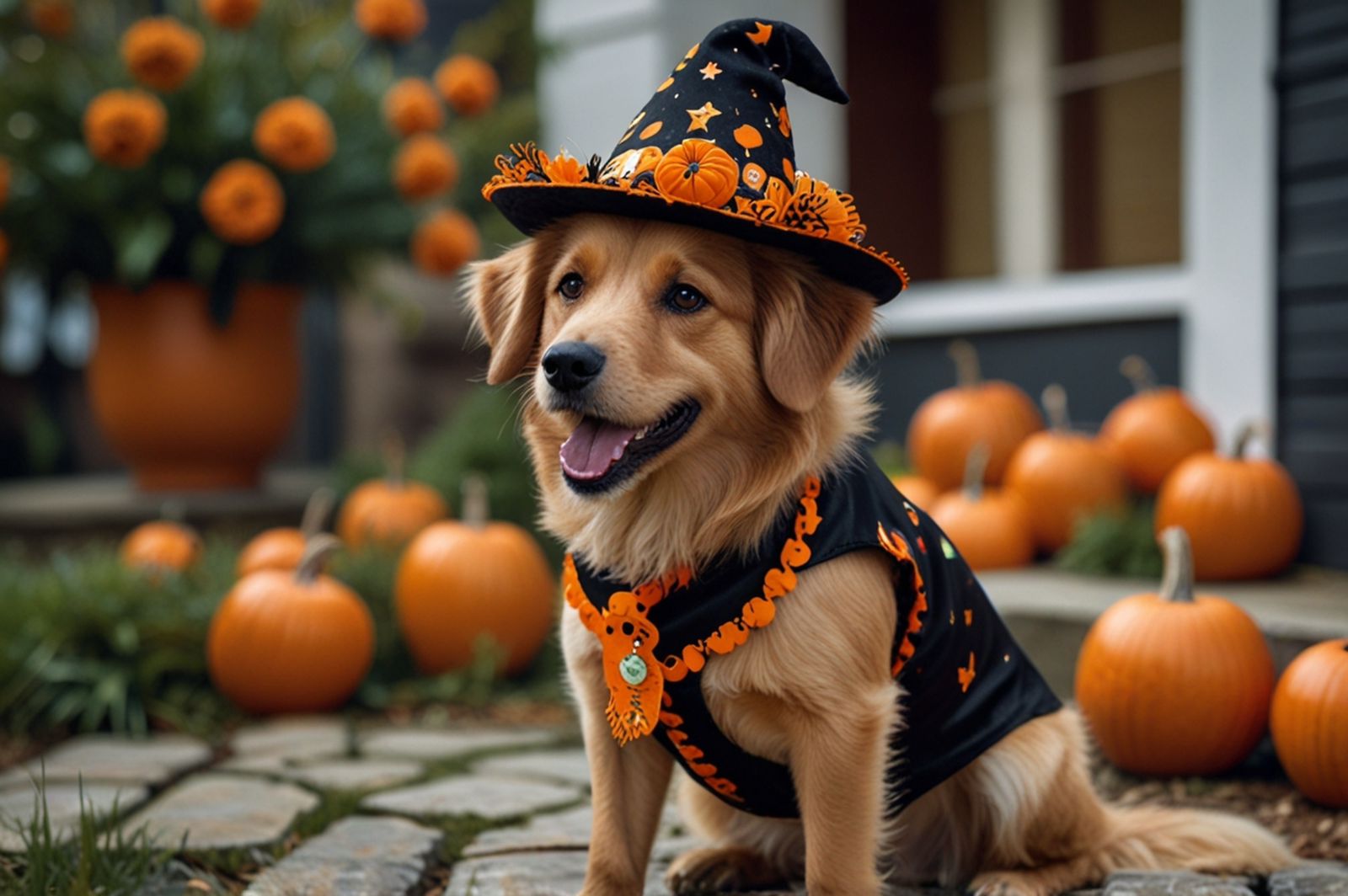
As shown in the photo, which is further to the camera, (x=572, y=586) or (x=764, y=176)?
(x=572, y=586)

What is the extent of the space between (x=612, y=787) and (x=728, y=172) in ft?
3.44

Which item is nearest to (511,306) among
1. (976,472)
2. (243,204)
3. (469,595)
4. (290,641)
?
(290,641)

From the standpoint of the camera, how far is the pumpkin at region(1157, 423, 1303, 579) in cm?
369

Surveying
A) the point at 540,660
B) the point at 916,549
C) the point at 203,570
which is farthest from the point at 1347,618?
the point at 203,570

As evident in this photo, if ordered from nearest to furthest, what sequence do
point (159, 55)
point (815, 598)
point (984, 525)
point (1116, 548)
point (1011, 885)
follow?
point (815, 598) → point (1011, 885) → point (1116, 548) → point (984, 525) → point (159, 55)

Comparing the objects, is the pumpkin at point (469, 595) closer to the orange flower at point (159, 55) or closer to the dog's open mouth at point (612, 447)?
the dog's open mouth at point (612, 447)

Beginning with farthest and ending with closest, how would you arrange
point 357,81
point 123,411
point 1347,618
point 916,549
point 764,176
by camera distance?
point 357,81, point 123,411, point 1347,618, point 916,549, point 764,176

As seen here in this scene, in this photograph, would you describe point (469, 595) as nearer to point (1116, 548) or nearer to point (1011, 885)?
point (1116, 548)

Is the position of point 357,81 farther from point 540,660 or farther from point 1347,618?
point 1347,618

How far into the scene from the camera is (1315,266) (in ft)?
12.9

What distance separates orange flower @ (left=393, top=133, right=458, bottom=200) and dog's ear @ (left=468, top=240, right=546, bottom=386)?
139 inches

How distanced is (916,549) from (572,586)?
59 centimetres

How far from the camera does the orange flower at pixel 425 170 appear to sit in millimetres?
5680

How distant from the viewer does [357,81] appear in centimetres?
608
